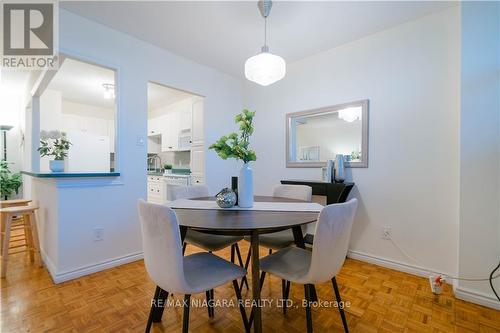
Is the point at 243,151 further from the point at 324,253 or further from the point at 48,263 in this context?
the point at 48,263

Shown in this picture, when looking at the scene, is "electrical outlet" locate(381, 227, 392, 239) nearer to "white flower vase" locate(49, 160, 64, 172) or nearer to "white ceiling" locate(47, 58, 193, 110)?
"white ceiling" locate(47, 58, 193, 110)

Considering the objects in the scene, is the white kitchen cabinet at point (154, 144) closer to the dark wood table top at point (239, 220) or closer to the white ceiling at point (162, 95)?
the white ceiling at point (162, 95)

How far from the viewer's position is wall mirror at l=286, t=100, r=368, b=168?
8.04 feet

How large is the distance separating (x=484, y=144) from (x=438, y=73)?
753mm

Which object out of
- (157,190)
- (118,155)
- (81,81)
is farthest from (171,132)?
(118,155)

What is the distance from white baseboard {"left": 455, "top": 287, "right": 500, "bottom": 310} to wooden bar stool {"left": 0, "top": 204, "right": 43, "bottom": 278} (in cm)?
371

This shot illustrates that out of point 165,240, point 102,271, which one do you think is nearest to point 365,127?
point 165,240

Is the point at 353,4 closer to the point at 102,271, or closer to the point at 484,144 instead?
the point at 484,144

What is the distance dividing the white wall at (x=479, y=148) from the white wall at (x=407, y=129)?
0.20 m

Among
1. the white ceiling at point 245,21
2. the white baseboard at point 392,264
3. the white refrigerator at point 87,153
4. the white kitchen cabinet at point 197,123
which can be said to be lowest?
the white baseboard at point 392,264

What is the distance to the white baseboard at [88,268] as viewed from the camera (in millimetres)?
1924

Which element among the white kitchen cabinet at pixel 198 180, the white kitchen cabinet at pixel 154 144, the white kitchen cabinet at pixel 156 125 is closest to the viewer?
the white kitchen cabinet at pixel 198 180

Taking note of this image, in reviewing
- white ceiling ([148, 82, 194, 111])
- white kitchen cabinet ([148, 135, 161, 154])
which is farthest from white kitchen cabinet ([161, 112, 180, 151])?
white kitchen cabinet ([148, 135, 161, 154])

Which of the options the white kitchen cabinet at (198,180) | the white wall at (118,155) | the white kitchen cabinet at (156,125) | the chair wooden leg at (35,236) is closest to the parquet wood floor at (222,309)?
the chair wooden leg at (35,236)
